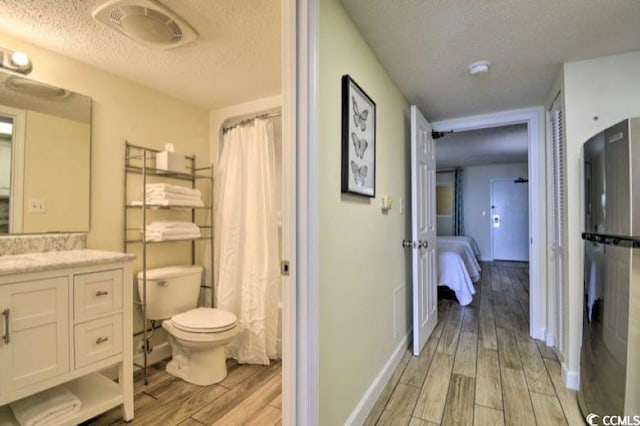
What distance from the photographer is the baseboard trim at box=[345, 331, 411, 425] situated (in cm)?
160

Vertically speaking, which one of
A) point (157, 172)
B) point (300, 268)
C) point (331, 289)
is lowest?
point (331, 289)

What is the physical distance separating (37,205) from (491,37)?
2.85 metres

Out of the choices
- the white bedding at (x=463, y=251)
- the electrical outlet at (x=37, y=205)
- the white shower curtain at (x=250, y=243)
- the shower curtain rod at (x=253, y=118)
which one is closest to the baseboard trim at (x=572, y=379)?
the white shower curtain at (x=250, y=243)

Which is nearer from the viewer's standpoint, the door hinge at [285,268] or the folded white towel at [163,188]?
the door hinge at [285,268]

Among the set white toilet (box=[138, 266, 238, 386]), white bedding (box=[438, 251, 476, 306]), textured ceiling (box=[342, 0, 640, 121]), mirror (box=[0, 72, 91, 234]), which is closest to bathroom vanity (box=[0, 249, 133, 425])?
mirror (box=[0, 72, 91, 234])

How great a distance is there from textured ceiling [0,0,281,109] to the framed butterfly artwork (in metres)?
0.58

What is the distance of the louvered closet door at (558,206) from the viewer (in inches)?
86.0

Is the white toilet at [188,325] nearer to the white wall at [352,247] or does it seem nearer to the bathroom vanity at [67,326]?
the bathroom vanity at [67,326]

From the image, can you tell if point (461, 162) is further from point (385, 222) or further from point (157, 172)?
point (157, 172)

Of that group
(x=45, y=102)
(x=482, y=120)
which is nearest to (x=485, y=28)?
(x=482, y=120)

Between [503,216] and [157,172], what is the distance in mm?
7179

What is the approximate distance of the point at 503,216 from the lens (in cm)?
700

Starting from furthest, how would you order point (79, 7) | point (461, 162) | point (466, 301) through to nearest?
point (461, 162) < point (466, 301) < point (79, 7)

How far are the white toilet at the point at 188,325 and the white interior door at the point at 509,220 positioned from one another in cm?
678
